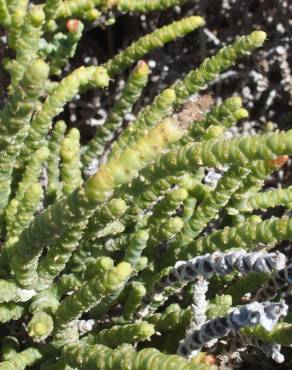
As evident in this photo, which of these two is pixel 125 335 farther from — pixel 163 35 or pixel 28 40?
pixel 163 35

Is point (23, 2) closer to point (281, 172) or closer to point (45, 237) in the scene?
point (45, 237)

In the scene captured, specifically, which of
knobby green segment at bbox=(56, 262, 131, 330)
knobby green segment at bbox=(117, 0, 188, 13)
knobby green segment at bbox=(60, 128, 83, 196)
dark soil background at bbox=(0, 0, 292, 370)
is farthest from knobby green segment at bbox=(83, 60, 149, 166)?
dark soil background at bbox=(0, 0, 292, 370)

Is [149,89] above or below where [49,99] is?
below

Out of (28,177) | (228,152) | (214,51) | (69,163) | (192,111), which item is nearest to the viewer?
(228,152)

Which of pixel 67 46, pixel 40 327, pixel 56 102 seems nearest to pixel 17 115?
pixel 56 102

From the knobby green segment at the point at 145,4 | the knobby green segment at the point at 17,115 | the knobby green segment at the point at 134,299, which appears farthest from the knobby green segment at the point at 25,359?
the knobby green segment at the point at 145,4

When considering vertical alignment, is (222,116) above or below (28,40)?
below

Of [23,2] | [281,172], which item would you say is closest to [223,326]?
[23,2]

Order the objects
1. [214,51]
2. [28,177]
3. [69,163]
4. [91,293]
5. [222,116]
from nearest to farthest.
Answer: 1. [91,293]
2. [69,163]
3. [28,177]
4. [222,116]
5. [214,51]

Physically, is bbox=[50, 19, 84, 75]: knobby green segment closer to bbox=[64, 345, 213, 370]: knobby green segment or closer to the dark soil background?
the dark soil background

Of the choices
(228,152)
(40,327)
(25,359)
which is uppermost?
(228,152)
